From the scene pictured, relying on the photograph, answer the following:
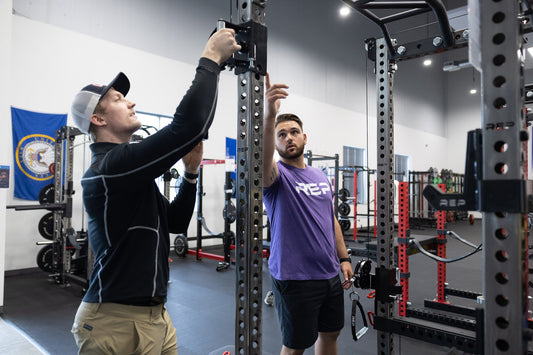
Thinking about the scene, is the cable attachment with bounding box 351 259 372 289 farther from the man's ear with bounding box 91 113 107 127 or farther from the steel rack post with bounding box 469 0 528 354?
the man's ear with bounding box 91 113 107 127

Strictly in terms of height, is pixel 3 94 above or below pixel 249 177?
above

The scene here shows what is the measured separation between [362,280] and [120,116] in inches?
50.5

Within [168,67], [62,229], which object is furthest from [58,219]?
[168,67]

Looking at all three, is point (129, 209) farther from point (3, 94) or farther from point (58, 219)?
point (58, 219)

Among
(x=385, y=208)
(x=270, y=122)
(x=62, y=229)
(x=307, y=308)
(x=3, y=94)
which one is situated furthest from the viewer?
(x=62, y=229)

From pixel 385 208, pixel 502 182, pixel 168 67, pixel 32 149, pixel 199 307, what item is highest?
pixel 168 67

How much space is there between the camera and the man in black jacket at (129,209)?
0.96 metres

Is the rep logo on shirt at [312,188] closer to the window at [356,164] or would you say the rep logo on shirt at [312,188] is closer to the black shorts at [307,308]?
the black shorts at [307,308]

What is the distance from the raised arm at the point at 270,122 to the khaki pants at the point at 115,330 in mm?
758

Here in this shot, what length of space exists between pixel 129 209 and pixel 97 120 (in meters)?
0.33

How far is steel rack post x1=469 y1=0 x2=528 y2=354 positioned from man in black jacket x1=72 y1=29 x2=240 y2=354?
0.63 meters

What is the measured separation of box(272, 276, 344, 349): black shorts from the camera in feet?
5.18

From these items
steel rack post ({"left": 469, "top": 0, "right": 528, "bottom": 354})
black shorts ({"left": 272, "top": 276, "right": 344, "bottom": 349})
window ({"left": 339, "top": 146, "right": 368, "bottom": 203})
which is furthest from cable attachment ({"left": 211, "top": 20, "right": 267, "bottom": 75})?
window ({"left": 339, "top": 146, "right": 368, "bottom": 203})

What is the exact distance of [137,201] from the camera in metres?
1.09
